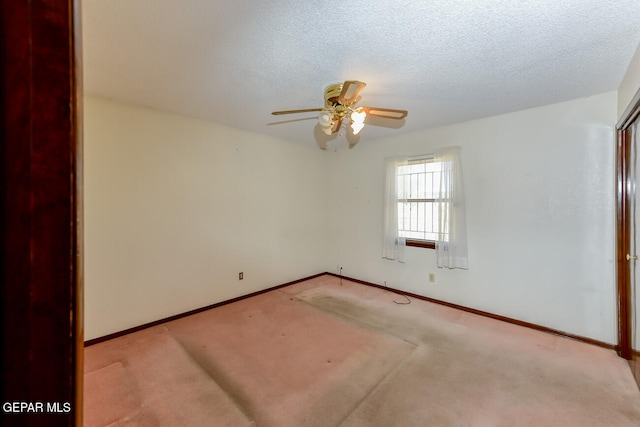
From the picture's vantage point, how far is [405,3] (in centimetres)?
142

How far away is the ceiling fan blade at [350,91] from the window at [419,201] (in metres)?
1.93

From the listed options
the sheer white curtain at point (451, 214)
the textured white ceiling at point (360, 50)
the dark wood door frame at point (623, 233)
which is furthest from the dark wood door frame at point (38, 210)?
the sheer white curtain at point (451, 214)

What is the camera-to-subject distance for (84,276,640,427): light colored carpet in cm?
171

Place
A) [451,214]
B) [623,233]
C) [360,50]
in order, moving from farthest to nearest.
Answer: [451,214] < [623,233] < [360,50]

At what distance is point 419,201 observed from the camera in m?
3.77

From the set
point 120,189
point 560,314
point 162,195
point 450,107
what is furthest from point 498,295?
point 120,189

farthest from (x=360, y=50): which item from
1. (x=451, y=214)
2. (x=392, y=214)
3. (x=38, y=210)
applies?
(x=392, y=214)

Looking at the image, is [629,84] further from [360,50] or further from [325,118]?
[325,118]

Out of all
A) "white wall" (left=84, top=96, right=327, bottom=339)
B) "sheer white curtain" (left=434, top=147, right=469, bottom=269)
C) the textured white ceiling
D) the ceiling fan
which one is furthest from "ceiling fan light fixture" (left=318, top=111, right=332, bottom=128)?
"sheer white curtain" (left=434, top=147, right=469, bottom=269)

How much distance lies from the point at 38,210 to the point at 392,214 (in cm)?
387

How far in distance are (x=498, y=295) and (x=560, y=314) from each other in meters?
0.54

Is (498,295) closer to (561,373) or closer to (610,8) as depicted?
(561,373)

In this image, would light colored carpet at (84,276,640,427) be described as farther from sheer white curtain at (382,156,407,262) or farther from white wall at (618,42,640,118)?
white wall at (618,42,640,118)

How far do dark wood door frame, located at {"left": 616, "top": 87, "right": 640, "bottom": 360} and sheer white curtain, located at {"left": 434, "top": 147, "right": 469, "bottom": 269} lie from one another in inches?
50.0
